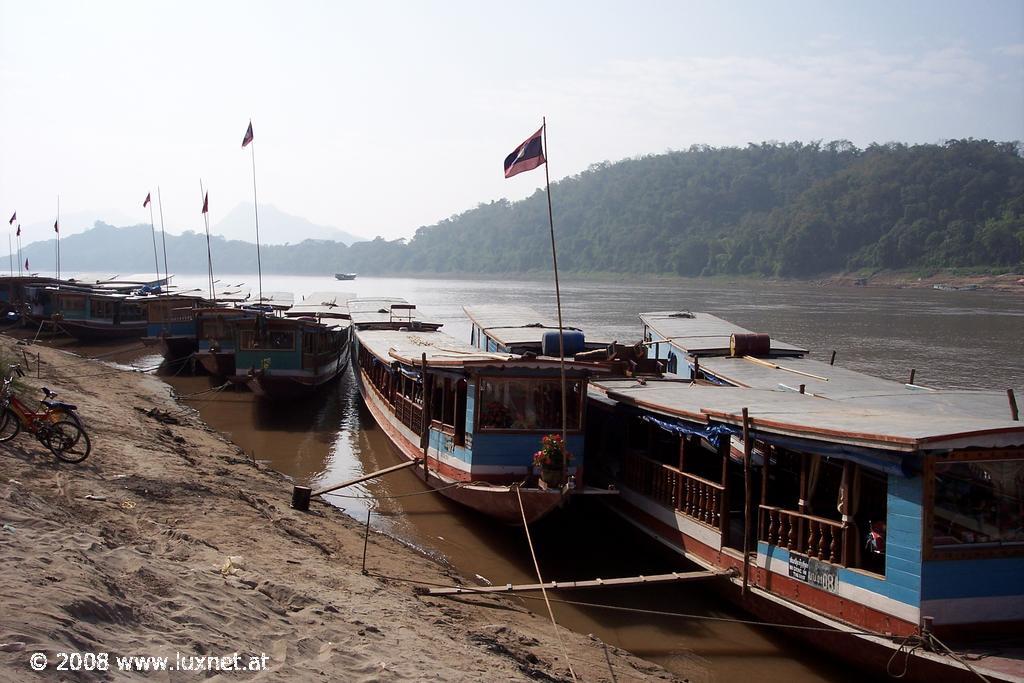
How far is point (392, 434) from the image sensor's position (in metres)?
15.2

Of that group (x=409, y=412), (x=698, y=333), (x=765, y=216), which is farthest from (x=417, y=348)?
(x=765, y=216)

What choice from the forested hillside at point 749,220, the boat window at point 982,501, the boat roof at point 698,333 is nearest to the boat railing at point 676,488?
the boat window at point 982,501

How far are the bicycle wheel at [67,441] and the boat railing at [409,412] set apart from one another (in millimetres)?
4680

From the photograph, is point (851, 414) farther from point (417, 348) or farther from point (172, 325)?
point (172, 325)

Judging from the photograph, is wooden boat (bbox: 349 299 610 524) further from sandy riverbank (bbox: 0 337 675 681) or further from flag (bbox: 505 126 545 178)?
flag (bbox: 505 126 545 178)

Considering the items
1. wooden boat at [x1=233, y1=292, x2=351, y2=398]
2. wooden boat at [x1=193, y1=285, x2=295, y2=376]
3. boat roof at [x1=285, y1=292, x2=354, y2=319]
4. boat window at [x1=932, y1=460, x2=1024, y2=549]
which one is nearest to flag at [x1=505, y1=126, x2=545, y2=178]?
boat window at [x1=932, y1=460, x2=1024, y2=549]

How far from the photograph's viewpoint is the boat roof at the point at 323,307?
25641mm

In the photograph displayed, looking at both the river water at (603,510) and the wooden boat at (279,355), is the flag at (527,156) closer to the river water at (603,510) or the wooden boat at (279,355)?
the river water at (603,510)

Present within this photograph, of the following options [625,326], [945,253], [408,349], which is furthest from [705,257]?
[408,349]

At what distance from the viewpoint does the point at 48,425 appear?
9.19m

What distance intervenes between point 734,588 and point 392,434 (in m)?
8.20

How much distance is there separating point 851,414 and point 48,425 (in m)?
8.57

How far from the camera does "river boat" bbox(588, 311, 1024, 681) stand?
6.41 metres

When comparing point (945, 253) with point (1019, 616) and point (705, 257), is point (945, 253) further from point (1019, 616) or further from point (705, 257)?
point (1019, 616)
